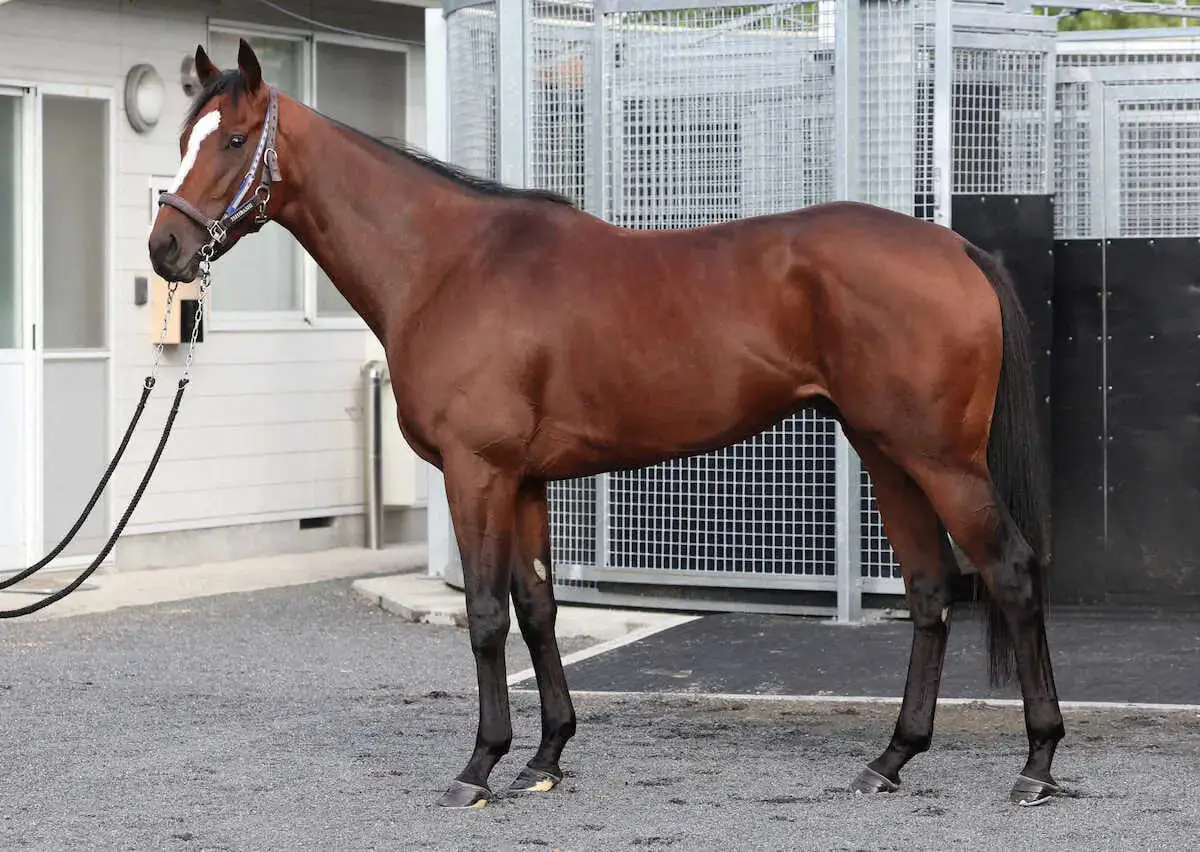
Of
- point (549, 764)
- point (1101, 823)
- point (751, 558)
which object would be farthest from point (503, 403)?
point (751, 558)

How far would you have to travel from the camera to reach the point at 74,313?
11.2 m

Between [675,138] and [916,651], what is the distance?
13.5 feet

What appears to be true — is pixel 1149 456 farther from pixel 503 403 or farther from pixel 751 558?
pixel 503 403

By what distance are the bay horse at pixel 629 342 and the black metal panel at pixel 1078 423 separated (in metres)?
3.76

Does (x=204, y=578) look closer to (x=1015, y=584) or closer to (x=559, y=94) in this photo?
(x=559, y=94)

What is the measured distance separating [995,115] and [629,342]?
4.14 metres

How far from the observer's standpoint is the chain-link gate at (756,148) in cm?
921

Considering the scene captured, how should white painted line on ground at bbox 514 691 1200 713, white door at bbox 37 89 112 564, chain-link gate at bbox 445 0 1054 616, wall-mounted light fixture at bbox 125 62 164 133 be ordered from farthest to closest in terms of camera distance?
wall-mounted light fixture at bbox 125 62 164 133
white door at bbox 37 89 112 564
chain-link gate at bbox 445 0 1054 616
white painted line on ground at bbox 514 691 1200 713

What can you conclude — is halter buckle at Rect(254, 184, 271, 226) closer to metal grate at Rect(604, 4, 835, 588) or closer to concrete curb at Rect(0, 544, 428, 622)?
metal grate at Rect(604, 4, 835, 588)

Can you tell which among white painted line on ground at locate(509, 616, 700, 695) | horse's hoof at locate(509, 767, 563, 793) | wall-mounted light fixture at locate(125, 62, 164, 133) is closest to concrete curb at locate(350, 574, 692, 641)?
white painted line on ground at locate(509, 616, 700, 695)

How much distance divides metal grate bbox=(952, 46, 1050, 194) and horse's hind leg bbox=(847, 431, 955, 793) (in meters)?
3.49

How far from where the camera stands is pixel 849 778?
20.0 ft

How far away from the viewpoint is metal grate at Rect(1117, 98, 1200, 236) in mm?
9555

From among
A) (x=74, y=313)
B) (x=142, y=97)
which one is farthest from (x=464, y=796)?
(x=142, y=97)
